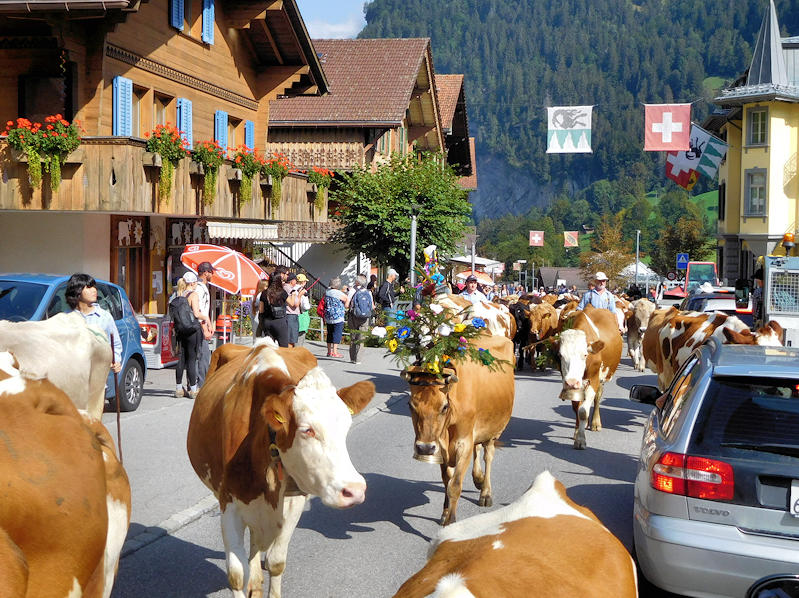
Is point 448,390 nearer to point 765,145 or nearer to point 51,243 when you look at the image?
point 51,243

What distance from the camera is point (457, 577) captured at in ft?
9.31

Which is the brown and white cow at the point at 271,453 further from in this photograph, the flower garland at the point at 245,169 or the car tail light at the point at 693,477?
the flower garland at the point at 245,169

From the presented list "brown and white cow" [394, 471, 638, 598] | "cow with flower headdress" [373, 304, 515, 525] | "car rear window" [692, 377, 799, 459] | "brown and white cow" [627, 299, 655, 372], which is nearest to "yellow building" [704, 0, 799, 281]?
"brown and white cow" [627, 299, 655, 372]

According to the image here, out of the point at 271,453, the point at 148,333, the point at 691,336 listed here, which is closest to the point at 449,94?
the point at 148,333

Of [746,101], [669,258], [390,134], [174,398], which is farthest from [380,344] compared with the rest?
[669,258]

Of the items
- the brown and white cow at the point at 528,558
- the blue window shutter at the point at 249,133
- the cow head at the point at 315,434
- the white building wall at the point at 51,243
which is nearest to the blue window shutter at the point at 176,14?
the blue window shutter at the point at 249,133

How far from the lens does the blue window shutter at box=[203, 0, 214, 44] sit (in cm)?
2267

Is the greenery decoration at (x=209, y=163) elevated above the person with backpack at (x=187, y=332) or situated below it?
above

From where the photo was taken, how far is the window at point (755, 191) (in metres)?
52.6

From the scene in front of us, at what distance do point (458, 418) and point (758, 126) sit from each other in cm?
5009

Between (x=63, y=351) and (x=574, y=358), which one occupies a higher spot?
(x=63, y=351)

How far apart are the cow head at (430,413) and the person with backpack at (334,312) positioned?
515 inches

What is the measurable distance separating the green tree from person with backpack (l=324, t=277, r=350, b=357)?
7622 mm

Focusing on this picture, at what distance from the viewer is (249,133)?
2636 cm
